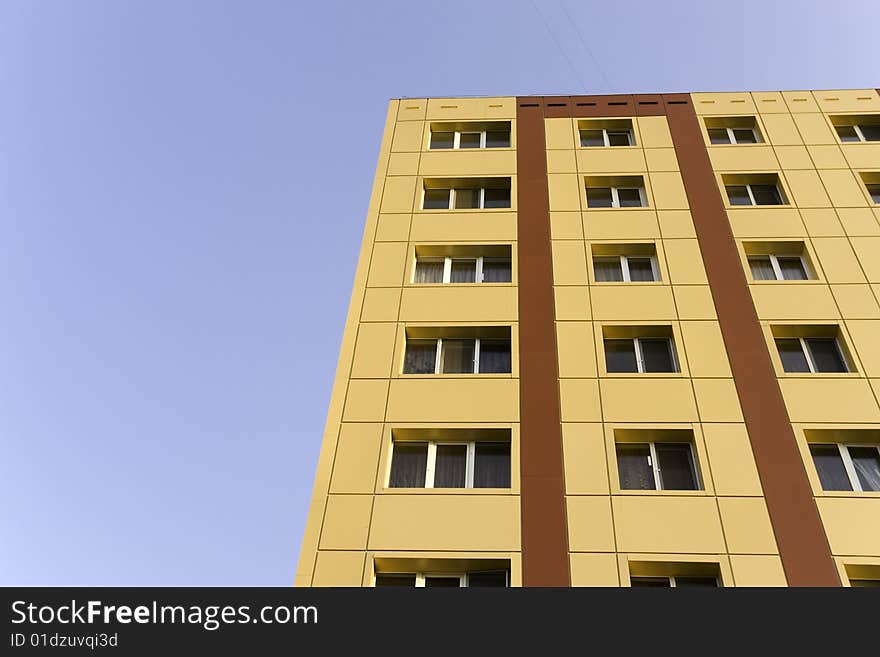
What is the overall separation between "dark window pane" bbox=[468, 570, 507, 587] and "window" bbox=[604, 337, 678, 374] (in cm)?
574

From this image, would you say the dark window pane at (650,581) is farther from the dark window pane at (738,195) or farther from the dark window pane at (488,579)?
the dark window pane at (738,195)

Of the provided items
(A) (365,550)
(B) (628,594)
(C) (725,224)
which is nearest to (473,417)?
(A) (365,550)

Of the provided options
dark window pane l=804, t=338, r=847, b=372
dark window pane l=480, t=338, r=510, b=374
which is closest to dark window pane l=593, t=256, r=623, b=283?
dark window pane l=480, t=338, r=510, b=374

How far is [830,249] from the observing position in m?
19.6

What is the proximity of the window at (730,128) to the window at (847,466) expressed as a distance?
483 inches

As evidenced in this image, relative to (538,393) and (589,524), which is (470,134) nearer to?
(538,393)

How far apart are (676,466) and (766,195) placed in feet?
34.6

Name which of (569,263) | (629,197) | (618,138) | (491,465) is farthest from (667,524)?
(618,138)

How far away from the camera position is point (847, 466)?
602 inches

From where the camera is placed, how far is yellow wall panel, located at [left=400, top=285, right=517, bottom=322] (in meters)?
18.5

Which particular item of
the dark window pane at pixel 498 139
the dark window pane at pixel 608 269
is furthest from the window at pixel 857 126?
the dark window pane at pixel 498 139

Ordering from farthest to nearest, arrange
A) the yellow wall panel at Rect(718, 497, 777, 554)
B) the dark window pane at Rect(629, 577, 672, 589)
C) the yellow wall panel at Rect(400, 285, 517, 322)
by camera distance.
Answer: the yellow wall panel at Rect(400, 285, 517, 322) < the dark window pane at Rect(629, 577, 672, 589) < the yellow wall panel at Rect(718, 497, 777, 554)

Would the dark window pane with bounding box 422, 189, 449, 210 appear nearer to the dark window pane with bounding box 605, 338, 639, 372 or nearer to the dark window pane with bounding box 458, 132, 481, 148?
the dark window pane with bounding box 458, 132, 481, 148

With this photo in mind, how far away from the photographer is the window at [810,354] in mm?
17266
